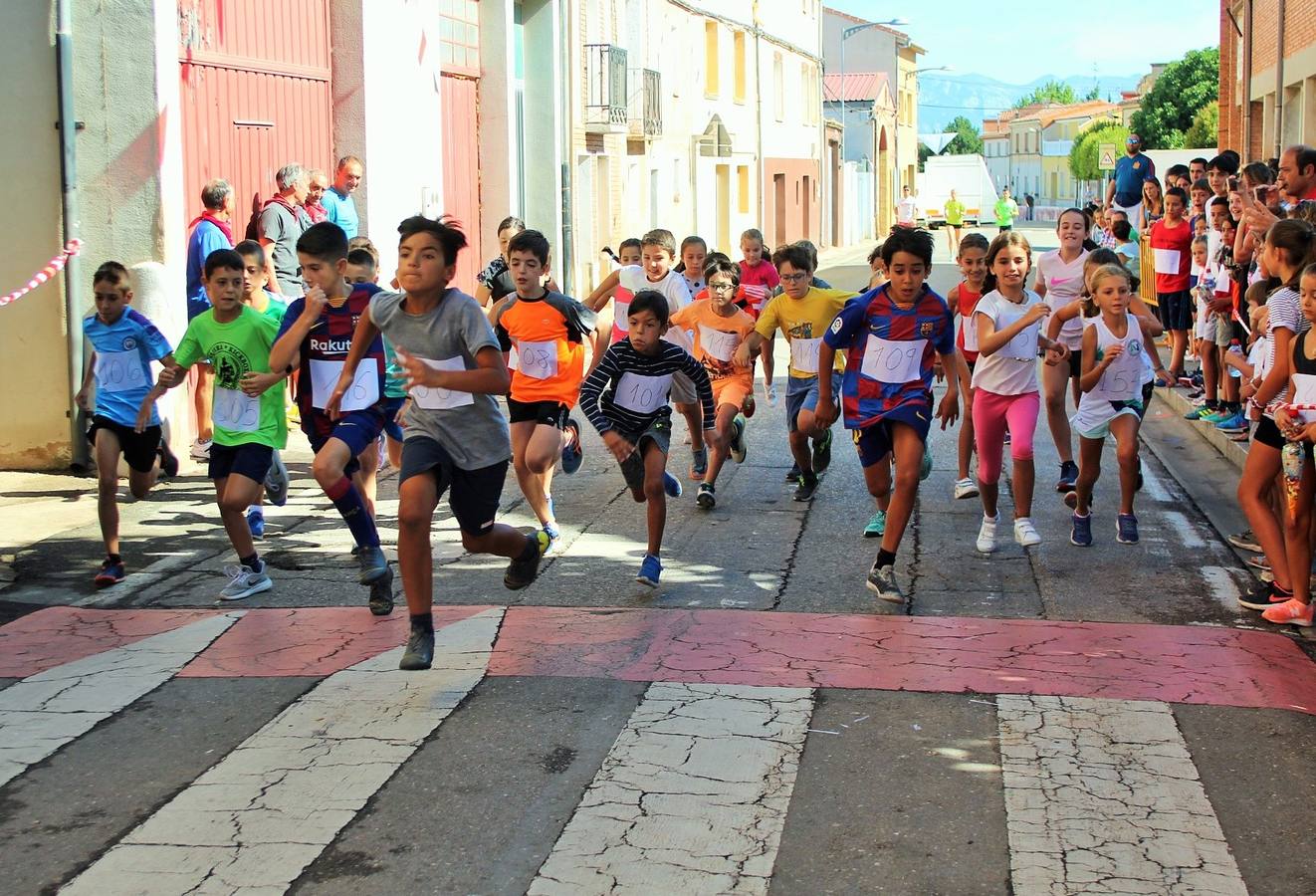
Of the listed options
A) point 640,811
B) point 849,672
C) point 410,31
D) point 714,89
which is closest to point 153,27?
point 410,31

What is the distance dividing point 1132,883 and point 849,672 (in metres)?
2.06

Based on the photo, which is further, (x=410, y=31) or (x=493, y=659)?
(x=410, y=31)

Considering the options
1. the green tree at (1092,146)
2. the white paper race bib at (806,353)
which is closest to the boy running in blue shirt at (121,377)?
the white paper race bib at (806,353)

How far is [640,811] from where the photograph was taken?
4.86 m

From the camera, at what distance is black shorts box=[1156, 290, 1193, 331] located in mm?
14883

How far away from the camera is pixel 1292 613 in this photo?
7.00 metres

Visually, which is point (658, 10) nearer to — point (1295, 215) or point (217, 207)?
point (217, 207)

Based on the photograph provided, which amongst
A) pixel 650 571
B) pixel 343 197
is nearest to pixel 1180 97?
pixel 343 197

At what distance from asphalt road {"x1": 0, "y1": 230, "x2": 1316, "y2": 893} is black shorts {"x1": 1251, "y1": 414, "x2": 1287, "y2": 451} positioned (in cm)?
77

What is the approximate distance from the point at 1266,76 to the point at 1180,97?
4125cm

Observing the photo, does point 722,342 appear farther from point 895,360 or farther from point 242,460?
point 242,460

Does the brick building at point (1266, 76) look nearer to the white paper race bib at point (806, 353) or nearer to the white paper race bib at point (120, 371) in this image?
the white paper race bib at point (806, 353)

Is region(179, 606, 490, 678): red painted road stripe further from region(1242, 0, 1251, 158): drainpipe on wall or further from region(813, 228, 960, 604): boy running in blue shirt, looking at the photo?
region(1242, 0, 1251, 158): drainpipe on wall

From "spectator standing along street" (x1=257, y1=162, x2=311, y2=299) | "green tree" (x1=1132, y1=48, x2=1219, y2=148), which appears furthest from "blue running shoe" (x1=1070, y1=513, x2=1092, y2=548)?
"green tree" (x1=1132, y1=48, x2=1219, y2=148)
